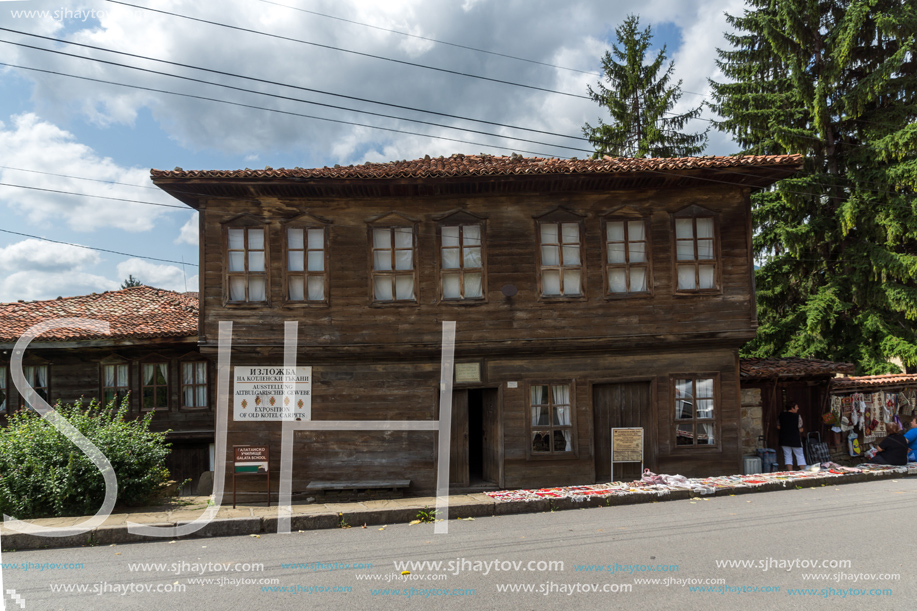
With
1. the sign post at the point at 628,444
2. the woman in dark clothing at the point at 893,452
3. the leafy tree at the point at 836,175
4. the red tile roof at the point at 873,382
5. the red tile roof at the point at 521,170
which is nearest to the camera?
the red tile roof at the point at 521,170

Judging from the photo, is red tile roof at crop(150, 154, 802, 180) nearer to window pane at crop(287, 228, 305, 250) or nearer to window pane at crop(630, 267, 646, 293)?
window pane at crop(287, 228, 305, 250)

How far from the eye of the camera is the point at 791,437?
1282cm

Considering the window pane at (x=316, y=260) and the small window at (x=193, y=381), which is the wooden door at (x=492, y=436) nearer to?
the window pane at (x=316, y=260)

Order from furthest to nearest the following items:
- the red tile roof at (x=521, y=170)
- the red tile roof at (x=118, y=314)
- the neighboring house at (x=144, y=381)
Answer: the neighboring house at (x=144, y=381)
the red tile roof at (x=118, y=314)
the red tile roof at (x=521, y=170)

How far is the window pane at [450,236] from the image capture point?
1225cm

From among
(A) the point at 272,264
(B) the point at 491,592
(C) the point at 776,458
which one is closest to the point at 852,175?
(C) the point at 776,458

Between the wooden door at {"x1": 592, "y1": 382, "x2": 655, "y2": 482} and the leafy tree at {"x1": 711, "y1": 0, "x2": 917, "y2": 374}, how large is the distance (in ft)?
31.1

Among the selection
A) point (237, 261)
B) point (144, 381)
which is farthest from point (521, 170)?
point (144, 381)

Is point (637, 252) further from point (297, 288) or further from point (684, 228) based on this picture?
point (297, 288)

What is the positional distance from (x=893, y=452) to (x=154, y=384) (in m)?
18.4

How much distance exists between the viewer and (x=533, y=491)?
A: 36.5ft

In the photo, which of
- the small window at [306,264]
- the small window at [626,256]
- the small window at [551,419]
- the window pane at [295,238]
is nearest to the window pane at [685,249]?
the small window at [626,256]

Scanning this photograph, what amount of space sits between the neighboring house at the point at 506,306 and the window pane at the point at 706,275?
0.21 feet

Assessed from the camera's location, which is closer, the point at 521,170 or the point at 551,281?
the point at 521,170
